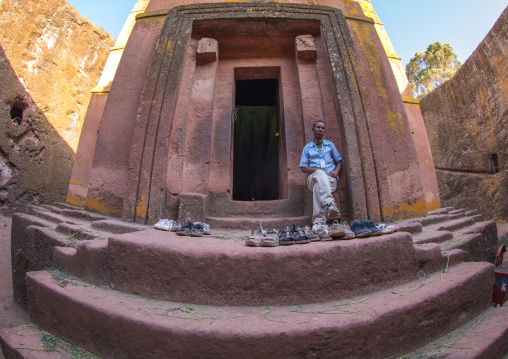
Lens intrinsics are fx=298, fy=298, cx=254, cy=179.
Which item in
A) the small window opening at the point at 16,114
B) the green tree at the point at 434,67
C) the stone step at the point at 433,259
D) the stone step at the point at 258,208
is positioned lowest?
the stone step at the point at 433,259

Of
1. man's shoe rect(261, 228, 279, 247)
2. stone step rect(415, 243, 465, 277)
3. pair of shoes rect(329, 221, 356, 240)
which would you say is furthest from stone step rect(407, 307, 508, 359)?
man's shoe rect(261, 228, 279, 247)

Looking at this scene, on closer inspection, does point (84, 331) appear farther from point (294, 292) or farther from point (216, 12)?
point (216, 12)

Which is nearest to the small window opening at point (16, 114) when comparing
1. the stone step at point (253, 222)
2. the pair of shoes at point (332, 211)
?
the stone step at point (253, 222)

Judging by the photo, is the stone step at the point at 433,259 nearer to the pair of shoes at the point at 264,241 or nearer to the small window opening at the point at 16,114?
the pair of shoes at the point at 264,241

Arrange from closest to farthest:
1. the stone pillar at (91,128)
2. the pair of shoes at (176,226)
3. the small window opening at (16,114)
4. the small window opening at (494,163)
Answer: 1. the pair of shoes at (176,226)
2. the stone pillar at (91,128)
3. the small window opening at (494,163)
4. the small window opening at (16,114)

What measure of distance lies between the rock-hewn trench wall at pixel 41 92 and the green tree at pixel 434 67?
21.4m

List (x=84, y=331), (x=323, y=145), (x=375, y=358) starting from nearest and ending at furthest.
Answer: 1. (x=375, y=358)
2. (x=84, y=331)
3. (x=323, y=145)

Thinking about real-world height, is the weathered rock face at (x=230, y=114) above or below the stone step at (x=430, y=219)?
above

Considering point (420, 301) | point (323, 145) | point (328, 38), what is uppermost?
point (328, 38)

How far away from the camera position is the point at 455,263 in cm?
295

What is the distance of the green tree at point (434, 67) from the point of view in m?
21.2

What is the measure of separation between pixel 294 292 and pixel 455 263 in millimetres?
1827

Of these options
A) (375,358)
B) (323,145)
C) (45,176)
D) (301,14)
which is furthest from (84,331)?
(45,176)

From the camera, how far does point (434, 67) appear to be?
22094mm
